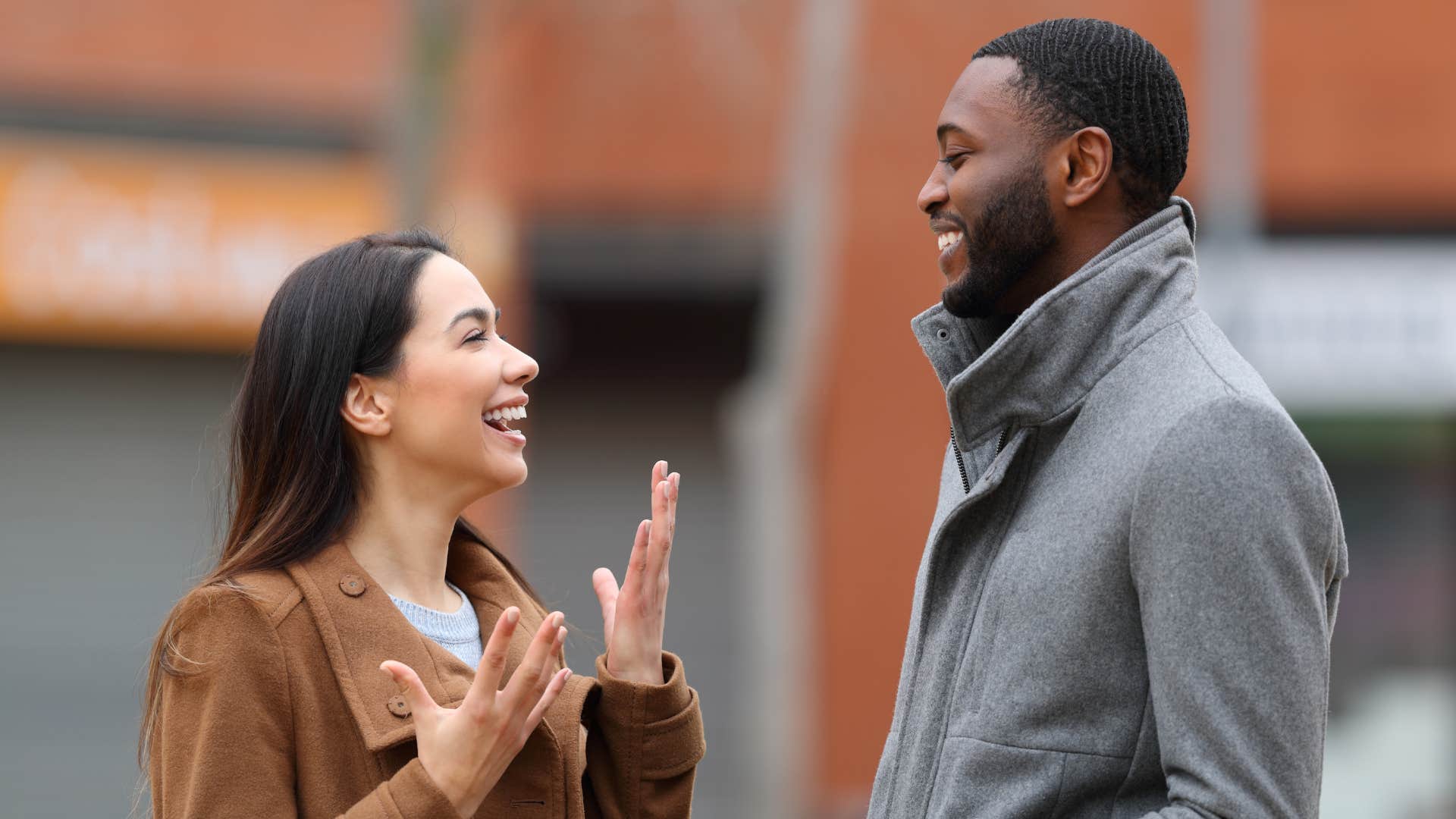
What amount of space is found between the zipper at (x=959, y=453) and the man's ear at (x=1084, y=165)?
0.33 meters

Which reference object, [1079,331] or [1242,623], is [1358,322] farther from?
[1242,623]

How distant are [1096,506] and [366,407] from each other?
47.7 inches

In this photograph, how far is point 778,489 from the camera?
9.98 metres

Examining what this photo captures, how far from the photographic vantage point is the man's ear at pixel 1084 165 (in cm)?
222

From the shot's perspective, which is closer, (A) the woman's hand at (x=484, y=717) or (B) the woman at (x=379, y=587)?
(A) the woman's hand at (x=484, y=717)

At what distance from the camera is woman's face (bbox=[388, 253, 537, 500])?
272cm

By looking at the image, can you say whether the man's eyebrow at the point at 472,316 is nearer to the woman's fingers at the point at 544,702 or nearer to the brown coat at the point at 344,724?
the brown coat at the point at 344,724

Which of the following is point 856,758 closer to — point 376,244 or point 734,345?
point 734,345

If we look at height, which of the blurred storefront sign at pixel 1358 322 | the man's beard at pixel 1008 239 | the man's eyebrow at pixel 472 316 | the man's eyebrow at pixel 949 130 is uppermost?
the man's eyebrow at pixel 949 130

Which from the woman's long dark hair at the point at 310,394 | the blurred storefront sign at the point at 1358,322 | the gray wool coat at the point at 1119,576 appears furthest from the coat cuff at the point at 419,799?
the blurred storefront sign at the point at 1358,322

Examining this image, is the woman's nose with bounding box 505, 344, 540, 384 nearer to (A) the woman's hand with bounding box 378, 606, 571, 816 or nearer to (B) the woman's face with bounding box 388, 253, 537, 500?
(B) the woman's face with bounding box 388, 253, 537, 500

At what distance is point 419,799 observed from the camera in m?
2.36

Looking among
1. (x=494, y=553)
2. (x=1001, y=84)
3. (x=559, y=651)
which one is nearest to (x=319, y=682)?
(x=559, y=651)

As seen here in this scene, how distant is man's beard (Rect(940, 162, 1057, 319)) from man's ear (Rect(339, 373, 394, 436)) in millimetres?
956
